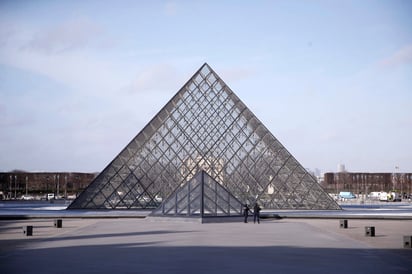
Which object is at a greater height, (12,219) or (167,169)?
(167,169)

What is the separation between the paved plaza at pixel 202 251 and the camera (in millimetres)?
11547

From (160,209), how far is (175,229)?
5920mm

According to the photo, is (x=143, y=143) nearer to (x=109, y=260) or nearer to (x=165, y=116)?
(x=165, y=116)

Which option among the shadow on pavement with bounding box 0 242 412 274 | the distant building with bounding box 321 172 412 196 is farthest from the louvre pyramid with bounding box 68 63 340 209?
the distant building with bounding box 321 172 412 196

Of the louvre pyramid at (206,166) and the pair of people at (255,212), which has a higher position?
the louvre pyramid at (206,166)

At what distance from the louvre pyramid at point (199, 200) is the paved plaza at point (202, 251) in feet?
17.3

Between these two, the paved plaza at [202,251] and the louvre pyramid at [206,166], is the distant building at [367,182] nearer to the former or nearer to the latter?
the louvre pyramid at [206,166]

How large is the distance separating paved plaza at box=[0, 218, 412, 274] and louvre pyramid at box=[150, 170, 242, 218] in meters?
5.28

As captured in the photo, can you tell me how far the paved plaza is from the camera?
11547 millimetres

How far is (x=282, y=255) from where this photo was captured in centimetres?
1370

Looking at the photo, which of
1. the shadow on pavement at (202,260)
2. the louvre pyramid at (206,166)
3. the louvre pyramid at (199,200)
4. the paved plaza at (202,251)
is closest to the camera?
the shadow on pavement at (202,260)

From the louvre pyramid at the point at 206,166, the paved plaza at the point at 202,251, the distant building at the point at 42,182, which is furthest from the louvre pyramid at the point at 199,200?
the distant building at the point at 42,182

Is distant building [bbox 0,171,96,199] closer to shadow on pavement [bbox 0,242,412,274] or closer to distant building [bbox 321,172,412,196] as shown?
distant building [bbox 321,172,412,196]

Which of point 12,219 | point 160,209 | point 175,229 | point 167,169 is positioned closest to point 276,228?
point 175,229
